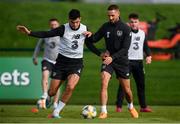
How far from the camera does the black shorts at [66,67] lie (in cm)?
1923

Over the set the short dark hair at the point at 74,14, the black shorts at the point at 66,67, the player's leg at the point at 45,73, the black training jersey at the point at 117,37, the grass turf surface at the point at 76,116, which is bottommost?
the grass turf surface at the point at 76,116

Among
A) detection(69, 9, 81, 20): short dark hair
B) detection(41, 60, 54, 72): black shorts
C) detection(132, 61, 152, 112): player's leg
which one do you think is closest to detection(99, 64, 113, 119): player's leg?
detection(69, 9, 81, 20): short dark hair

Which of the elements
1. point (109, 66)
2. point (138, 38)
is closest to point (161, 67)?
point (138, 38)

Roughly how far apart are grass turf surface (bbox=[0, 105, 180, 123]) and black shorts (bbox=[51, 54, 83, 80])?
3.30 ft

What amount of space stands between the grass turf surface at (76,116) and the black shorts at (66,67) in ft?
3.30

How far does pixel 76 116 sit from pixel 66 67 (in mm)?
1352

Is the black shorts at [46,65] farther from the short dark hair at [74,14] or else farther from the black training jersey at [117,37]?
the short dark hair at [74,14]

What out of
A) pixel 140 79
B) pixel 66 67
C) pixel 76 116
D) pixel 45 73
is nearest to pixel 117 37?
pixel 66 67

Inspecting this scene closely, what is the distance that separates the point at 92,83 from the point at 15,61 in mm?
5453

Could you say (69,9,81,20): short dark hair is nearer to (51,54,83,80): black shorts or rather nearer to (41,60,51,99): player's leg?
(51,54,83,80): black shorts

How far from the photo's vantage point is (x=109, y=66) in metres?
19.4

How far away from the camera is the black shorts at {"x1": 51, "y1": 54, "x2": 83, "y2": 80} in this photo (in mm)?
19234

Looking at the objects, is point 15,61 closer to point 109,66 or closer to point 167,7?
point 109,66

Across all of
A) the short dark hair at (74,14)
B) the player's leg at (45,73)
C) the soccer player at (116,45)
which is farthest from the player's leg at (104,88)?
the player's leg at (45,73)
